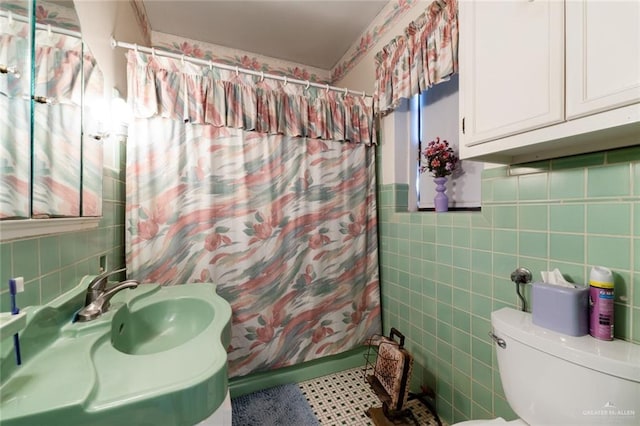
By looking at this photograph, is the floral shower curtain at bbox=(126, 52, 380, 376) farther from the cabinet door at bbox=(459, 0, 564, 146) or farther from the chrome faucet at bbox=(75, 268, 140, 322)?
the cabinet door at bbox=(459, 0, 564, 146)

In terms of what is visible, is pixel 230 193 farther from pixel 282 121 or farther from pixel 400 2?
pixel 400 2

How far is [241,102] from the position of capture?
5.14 feet

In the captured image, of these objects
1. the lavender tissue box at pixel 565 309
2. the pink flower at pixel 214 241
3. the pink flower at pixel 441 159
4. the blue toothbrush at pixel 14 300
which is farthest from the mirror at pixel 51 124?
the pink flower at pixel 441 159

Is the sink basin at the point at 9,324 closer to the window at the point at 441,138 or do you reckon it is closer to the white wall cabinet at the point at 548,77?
the white wall cabinet at the point at 548,77

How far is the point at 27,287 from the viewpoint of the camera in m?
0.66

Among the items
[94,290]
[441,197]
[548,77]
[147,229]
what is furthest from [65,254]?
[441,197]

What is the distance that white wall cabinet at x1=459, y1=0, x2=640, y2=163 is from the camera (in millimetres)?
597

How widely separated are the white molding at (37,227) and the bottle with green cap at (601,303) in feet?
5.23

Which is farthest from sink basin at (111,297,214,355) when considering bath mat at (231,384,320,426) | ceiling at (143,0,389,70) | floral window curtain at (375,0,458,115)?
ceiling at (143,0,389,70)

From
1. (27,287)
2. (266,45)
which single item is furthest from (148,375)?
(266,45)

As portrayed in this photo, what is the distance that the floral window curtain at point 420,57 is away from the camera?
1.25m

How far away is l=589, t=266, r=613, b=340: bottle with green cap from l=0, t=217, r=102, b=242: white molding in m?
1.59

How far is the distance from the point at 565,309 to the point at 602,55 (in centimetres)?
73

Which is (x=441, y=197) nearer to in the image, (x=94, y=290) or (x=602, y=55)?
(x=602, y=55)
